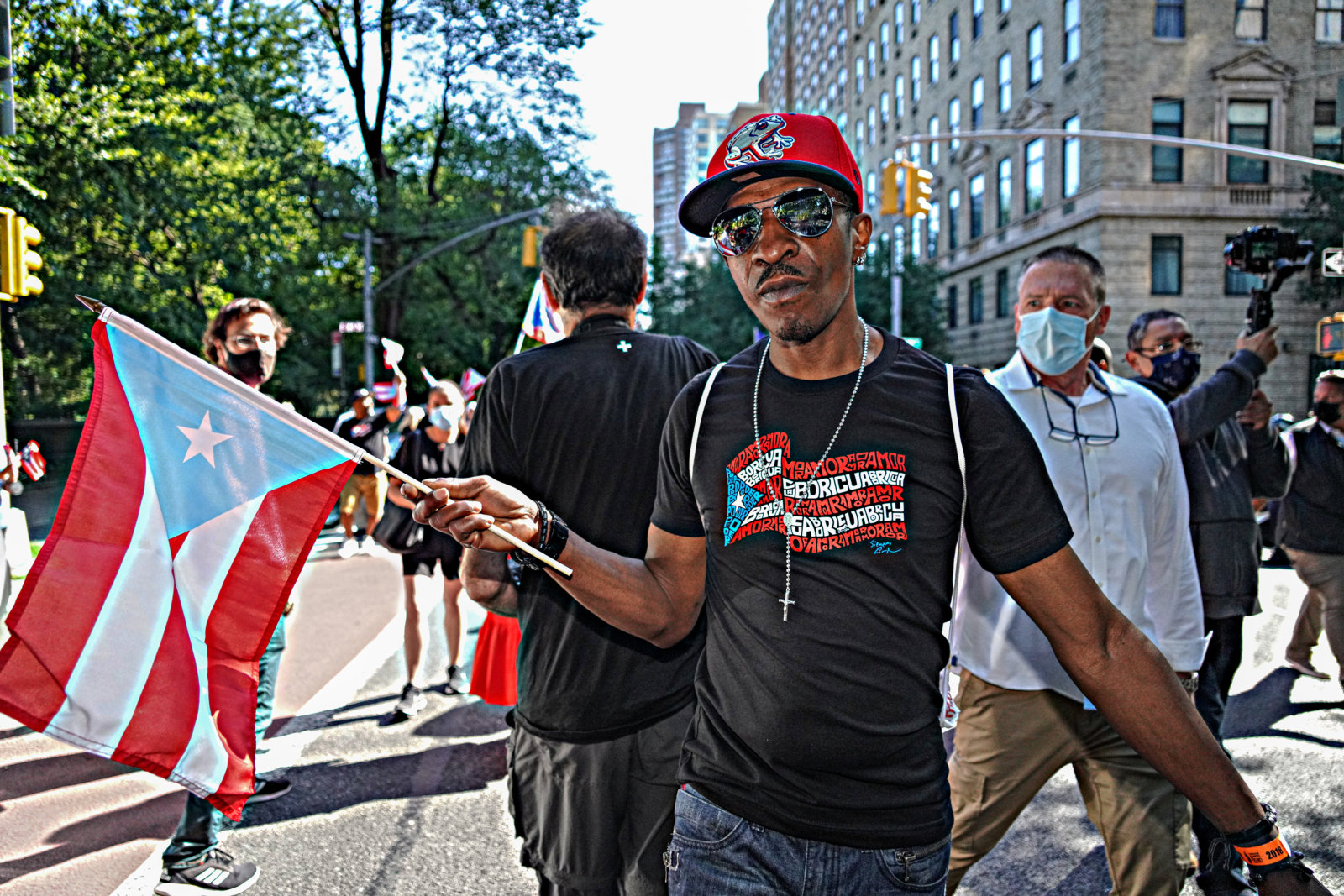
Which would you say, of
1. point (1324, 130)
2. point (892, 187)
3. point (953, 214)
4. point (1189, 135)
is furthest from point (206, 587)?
point (953, 214)

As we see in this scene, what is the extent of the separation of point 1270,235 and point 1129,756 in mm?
3830

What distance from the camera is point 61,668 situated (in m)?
2.01

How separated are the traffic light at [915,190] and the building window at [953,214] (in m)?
23.4

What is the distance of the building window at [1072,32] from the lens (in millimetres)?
29531

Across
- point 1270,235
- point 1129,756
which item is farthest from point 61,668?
point 1270,235

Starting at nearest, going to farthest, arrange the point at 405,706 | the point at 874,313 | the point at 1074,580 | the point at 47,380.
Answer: the point at 1074,580, the point at 405,706, the point at 47,380, the point at 874,313

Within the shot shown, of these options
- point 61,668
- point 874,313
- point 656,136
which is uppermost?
point 656,136

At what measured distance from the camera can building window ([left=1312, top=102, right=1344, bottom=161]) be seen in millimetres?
28562

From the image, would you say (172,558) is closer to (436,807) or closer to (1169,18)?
(436,807)

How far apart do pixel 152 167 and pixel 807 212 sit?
20.8 meters

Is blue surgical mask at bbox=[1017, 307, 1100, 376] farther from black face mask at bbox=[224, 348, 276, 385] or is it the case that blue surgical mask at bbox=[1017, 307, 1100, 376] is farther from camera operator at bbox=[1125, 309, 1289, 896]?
black face mask at bbox=[224, 348, 276, 385]

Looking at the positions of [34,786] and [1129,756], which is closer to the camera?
[1129,756]

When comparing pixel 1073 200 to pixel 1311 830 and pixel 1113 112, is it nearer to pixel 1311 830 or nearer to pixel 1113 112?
pixel 1113 112

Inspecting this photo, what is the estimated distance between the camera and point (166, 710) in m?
2.14
